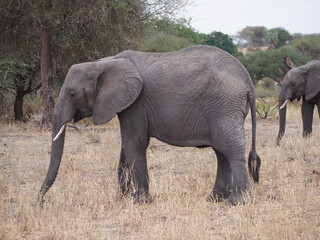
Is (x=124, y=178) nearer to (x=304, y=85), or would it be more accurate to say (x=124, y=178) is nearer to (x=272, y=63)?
(x=304, y=85)

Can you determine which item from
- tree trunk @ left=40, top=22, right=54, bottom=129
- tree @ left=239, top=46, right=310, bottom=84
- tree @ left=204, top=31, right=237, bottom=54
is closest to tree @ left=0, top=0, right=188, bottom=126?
tree trunk @ left=40, top=22, right=54, bottom=129

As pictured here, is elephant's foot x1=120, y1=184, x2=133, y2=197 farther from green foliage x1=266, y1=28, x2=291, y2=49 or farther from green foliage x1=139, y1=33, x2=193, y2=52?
green foliage x1=266, y1=28, x2=291, y2=49

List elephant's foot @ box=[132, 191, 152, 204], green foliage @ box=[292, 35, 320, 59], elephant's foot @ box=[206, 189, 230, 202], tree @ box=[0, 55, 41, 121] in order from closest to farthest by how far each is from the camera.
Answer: elephant's foot @ box=[132, 191, 152, 204] < elephant's foot @ box=[206, 189, 230, 202] < tree @ box=[0, 55, 41, 121] < green foliage @ box=[292, 35, 320, 59]

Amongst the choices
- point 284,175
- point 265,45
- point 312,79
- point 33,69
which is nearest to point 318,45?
point 265,45

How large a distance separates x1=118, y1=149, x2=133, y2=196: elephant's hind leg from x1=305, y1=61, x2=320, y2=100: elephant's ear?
20.9 ft

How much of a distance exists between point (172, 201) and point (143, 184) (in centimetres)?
55

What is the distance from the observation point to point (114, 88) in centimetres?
688

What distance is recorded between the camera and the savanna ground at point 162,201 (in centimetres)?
544

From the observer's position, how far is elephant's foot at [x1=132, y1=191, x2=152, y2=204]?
689 centimetres

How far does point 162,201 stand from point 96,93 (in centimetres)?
142

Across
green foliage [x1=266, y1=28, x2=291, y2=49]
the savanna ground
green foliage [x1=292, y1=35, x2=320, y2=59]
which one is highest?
green foliage [x1=266, y1=28, x2=291, y2=49]

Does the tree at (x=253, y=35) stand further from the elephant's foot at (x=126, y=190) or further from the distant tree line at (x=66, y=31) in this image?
the elephant's foot at (x=126, y=190)

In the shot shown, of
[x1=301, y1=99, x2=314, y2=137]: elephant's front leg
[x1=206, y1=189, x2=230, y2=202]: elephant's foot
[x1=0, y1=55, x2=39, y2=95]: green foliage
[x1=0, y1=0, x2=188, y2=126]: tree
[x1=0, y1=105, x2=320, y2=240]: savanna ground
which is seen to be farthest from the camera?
[x1=0, y1=55, x2=39, y2=95]: green foliage

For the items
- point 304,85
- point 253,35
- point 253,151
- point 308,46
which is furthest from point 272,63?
point 253,35
